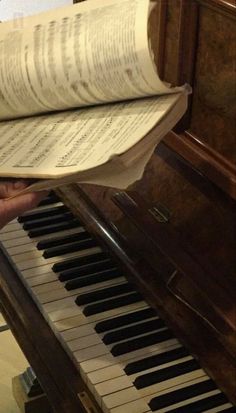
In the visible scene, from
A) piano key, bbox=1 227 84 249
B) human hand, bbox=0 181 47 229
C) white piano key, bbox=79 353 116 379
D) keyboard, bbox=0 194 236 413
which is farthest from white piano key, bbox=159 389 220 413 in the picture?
piano key, bbox=1 227 84 249

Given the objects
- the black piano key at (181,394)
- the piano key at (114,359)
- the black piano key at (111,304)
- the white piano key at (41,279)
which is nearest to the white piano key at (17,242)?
the white piano key at (41,279)

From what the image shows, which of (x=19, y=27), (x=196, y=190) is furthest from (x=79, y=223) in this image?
(x=19, y=27)

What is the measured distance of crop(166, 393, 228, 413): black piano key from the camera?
80cm

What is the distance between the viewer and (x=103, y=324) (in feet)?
3.07

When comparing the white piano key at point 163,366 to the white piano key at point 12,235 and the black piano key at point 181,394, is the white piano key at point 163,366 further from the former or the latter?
the white piano key at point 12,235

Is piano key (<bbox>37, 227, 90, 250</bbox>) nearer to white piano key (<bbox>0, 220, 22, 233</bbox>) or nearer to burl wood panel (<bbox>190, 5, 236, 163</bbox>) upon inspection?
white piano key (<bbox>0, 220, 22, 233</bbox>)

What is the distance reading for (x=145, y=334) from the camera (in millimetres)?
921

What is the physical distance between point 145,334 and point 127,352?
1.7 inches

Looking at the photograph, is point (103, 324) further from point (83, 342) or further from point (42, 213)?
point (42, 213)

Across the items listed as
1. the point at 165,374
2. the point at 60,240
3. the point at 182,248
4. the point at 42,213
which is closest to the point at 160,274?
the point at 182,248

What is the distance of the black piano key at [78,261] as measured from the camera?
1057mm

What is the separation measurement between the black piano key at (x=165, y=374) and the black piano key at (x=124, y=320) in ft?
0.35

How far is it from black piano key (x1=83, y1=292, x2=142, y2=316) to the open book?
309mm

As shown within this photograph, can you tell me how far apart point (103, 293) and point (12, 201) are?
27 centimetres
